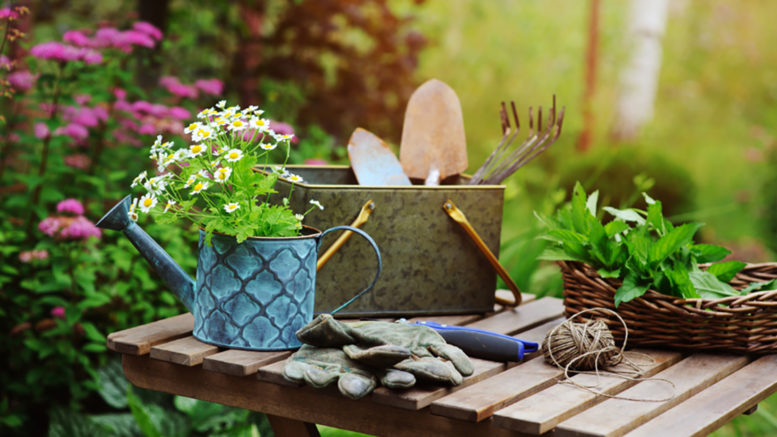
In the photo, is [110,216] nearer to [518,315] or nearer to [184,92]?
[518,315]

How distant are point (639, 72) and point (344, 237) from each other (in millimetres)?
6642

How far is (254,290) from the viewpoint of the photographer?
129cm

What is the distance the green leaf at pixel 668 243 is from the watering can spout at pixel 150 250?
805 mm

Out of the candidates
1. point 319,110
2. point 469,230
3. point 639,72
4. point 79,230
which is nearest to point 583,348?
point 469,230

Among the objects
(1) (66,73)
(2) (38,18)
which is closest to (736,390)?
(1) (66,73)

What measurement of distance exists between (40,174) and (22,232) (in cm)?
18

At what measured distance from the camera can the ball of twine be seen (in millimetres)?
1274

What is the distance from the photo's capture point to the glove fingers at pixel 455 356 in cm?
121

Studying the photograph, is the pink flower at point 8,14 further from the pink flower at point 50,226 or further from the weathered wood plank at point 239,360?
the weathered wood plank at point 239,360

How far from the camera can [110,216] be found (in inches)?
50.9

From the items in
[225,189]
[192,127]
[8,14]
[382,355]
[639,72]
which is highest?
[639,72]

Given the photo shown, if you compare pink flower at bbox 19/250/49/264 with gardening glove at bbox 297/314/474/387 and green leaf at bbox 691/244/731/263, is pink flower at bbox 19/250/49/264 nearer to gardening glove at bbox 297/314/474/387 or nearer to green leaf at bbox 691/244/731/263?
gardening glove at bbox 297/314/474/387

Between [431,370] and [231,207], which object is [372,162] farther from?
[431,370]

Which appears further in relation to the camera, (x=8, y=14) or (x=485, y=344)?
(x=8, y=14)
